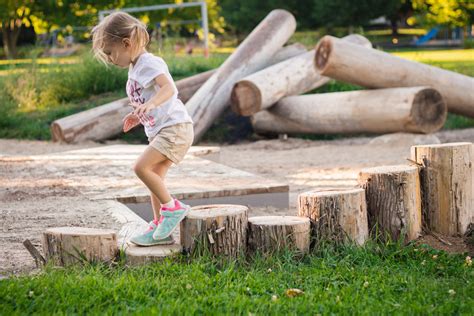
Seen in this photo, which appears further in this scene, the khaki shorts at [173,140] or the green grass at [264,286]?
the khaki shorts at [173,140]

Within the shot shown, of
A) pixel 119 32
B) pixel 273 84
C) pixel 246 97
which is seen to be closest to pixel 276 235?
pixel 119 32

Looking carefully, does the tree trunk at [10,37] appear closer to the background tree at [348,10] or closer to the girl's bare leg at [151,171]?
the background tree at [348,10]

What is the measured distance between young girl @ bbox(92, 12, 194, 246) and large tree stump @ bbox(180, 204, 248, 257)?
0.36 ft

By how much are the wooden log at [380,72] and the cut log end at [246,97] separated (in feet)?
3.21

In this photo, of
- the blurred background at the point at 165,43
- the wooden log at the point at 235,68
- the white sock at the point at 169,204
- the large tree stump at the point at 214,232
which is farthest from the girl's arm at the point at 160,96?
the wooden log at the point at 235,68

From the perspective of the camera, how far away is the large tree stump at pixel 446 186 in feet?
17.4

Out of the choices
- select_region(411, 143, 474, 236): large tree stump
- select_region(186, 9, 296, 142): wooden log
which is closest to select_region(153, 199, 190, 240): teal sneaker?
select_region(411, 143, 474, 236): large tree stump

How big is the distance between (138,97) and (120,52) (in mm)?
279

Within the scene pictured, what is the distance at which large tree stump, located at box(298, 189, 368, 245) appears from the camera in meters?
4.88

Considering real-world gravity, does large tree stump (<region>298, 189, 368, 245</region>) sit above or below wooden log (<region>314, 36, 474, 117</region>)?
below

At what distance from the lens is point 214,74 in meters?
12.4

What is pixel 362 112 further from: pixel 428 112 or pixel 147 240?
pixel 147 240

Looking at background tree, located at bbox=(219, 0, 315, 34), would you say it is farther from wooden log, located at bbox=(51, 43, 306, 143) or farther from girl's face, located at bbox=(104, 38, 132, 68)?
girl's face, located at bbox=(104, 38, 132, 68)

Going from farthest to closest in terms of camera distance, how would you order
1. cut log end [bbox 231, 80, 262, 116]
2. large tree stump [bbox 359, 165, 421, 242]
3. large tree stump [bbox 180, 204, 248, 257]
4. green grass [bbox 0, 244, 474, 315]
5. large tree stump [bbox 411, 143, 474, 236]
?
cut log end [bbox 231, 80, 262, 116]
large tree stump [bbox 411, 143, 474, 236]
large tree stump [bbox 359, 165, 421, 242]
large tree stump [bbox 180, 204, 248, 257]
green grass [bbox 0, 244, 474, 315]
